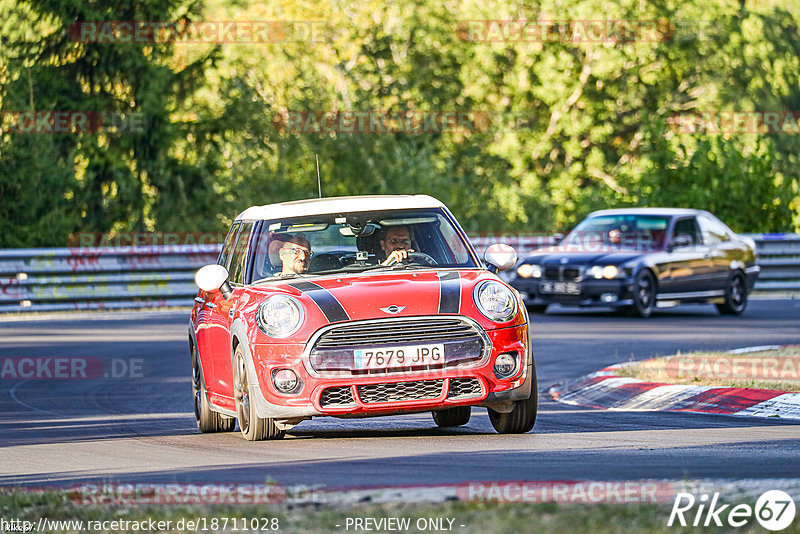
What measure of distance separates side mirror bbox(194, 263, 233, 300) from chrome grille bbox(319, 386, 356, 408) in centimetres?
146

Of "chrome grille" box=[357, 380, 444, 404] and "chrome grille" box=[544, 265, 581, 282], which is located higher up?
"chrome grille" box=[357, 380, 444, 404]

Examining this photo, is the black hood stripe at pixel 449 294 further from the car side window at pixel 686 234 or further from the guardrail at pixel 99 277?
the guardrail at pixel 99 277

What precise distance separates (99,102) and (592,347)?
71.0ft

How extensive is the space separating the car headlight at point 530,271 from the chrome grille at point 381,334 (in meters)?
13.3

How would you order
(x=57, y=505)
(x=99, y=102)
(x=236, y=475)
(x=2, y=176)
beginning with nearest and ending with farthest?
(x=57, y=505) → (x=236, y=475) → (x=2, y=176) → (x=99, y=102)

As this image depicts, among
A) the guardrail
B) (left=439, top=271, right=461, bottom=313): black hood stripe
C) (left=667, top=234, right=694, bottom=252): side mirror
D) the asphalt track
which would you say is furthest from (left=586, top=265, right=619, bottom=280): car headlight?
(left=439, top=271, right=461, bottom=313): black hood stripe

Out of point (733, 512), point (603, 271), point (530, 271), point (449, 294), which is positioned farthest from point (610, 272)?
point (733, 512)

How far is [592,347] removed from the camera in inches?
666

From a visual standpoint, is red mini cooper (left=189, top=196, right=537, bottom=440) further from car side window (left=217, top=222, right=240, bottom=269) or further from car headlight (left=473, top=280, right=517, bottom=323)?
car side window (left=217, top=222, right=240, bottom=269)

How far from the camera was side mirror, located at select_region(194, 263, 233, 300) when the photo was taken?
33.4 feet

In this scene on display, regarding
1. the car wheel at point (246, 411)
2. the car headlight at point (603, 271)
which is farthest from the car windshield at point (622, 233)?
the car wheel at point (246, 411)

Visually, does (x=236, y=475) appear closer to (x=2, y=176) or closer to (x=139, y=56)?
(x=2, y=176)

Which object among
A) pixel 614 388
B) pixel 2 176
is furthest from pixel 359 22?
pixel 614 388

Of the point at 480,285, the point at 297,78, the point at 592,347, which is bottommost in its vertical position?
the point at 592,347
